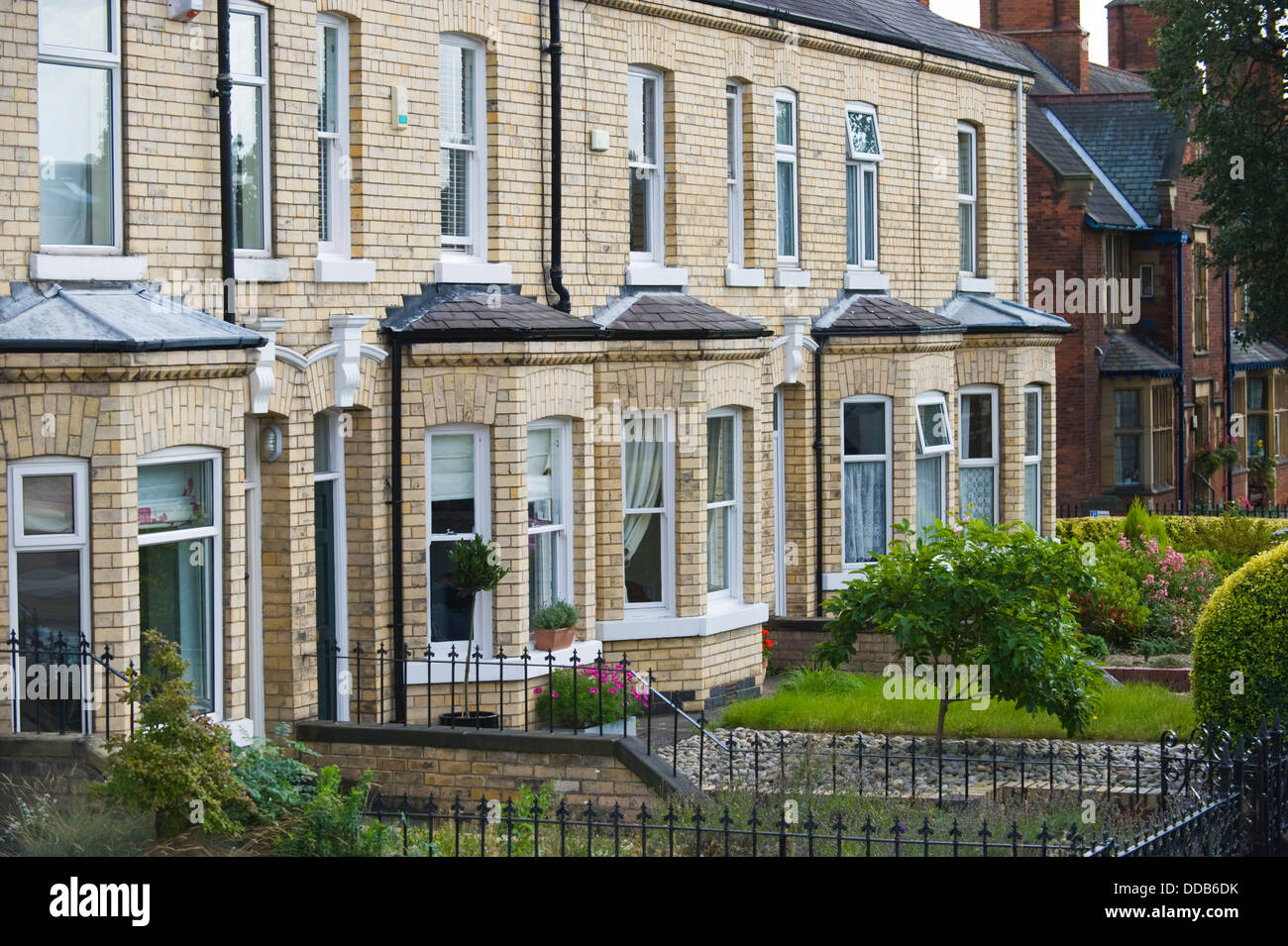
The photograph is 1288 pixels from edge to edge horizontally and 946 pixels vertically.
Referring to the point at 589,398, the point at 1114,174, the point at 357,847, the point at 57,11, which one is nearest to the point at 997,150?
the point at 589,398

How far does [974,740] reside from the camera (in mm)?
16047

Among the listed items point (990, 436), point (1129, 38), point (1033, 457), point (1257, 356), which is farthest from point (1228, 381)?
point (990, 436)

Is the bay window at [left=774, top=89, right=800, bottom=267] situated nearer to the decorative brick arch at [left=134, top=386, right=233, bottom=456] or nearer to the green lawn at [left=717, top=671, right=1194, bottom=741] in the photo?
the green lawn at [left=717, top=671, right=1194, bottom=741]

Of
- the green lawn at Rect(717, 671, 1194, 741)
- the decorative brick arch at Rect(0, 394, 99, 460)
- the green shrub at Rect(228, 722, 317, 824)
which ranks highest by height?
the decorative brick arch at Rect(0, 394, 99, 460)

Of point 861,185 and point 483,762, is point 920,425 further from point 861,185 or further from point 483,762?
point 483,762

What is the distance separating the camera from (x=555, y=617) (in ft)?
52.3

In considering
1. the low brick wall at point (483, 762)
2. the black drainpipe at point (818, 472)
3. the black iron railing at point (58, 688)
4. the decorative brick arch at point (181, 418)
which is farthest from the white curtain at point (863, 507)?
the black iron railing at point (58, 688)

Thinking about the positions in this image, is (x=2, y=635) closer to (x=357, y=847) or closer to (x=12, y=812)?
(x=12, y=812)

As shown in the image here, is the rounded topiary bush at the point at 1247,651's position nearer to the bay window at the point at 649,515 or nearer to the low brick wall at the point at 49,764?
the bay window at the point at 649,515

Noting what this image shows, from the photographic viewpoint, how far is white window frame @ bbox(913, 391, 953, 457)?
851 inches

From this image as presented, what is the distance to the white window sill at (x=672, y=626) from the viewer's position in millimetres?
17141

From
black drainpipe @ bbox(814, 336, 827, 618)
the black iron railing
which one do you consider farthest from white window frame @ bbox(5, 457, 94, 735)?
black drainpipe @ bbox(814, 336, 827, 618)

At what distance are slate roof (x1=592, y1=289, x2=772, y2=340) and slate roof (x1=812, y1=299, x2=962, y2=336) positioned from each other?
261cm

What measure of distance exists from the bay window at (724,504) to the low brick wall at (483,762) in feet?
16.3
